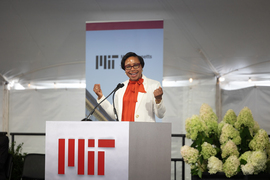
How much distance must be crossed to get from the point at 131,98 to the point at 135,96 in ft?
0.19

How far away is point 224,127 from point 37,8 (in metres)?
4.41

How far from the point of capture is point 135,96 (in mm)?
3629

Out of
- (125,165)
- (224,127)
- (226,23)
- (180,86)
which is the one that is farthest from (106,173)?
(226,23)

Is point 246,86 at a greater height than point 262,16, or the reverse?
point 262,16

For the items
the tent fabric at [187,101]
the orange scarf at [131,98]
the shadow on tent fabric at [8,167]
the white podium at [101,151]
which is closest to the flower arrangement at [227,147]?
the white podium at [101,151]

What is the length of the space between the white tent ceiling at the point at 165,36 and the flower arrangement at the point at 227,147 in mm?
3386

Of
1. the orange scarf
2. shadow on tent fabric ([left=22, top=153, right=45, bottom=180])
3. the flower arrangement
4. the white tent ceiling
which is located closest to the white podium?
the flower arrangement

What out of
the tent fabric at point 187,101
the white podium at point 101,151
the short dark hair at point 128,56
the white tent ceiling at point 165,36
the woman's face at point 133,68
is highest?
the white tent ceiling at point 165,36

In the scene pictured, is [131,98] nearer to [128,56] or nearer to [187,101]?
[128,56]

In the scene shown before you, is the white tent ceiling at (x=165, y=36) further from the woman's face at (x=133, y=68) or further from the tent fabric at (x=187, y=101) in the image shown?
the woman's face at (x=133, y=68)

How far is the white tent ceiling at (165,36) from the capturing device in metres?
4.59

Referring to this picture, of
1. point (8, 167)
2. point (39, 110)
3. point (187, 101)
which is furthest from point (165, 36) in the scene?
point (8, 167)

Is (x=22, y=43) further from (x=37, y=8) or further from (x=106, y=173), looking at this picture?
(x=106, y=173)

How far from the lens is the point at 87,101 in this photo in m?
3.84
